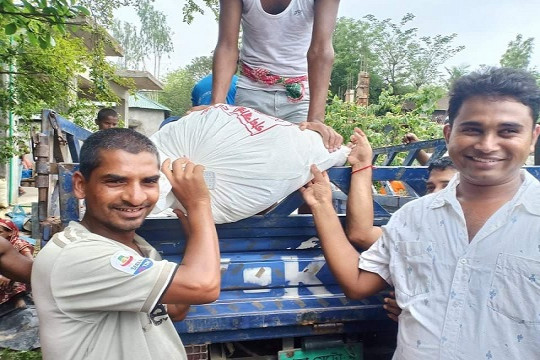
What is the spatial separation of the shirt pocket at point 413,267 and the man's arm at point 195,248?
0.57 metres

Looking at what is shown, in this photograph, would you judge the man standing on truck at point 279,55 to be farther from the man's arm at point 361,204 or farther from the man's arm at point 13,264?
the man's arm at point 13,264

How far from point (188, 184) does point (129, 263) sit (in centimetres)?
36

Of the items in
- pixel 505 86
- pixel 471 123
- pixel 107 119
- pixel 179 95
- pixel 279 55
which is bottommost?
pixel 471 123

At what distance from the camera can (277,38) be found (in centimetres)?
253

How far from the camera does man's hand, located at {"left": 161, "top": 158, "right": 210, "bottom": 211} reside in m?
1.48

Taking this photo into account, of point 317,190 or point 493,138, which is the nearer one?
point 493,138

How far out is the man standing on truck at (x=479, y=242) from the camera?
1.26 metres

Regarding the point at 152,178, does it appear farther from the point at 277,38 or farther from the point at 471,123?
the point at 277,38

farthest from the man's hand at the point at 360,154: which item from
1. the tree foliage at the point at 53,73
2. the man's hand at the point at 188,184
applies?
the tree foliage at the point at 53,73

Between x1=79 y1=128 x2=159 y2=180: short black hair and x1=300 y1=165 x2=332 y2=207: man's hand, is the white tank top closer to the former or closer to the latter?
x1=300 y1=165 x2=332 y2=207: man's hand

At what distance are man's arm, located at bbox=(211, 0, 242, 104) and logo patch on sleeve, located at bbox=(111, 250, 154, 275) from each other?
4.34 feet

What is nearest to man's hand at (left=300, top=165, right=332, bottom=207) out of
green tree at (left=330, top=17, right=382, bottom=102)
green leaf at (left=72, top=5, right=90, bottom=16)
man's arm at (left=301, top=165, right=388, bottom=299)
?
man's arm at (left=301, top=165, right=388, bottom=299)

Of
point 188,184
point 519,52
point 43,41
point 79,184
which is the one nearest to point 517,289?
point 188,184

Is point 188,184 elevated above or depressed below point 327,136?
below
